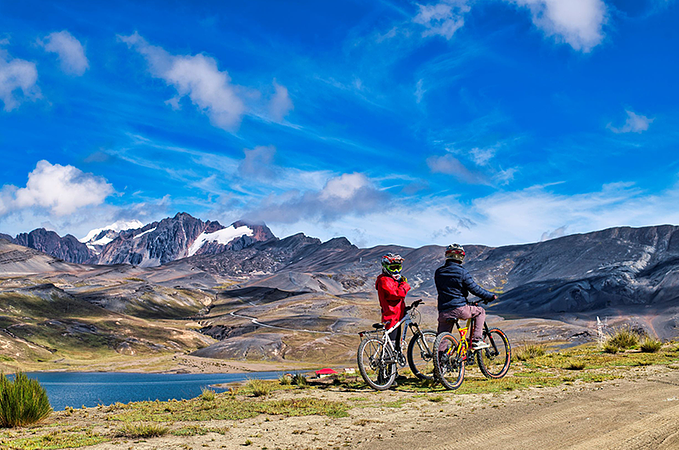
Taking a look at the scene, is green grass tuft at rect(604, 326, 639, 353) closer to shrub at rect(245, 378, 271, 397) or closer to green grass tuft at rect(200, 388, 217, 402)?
shrub at rect(245, 378, 271, 397)

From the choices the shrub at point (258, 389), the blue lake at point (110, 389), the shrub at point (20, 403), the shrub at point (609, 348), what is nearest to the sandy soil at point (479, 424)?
the shrub at point (258, 389)

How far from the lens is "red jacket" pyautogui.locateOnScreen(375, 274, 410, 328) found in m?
12.2

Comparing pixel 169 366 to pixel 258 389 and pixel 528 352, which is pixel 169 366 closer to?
pixel 528 352

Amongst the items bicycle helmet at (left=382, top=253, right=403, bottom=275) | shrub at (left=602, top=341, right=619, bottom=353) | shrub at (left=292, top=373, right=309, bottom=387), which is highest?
bicycle helmet at (left=382, top=253, right=403, bottom=275)

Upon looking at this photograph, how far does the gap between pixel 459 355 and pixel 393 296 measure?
2039 mm

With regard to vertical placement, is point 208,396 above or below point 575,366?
above

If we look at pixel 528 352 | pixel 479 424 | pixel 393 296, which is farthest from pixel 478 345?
pixel 528 352

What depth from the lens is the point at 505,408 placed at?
9.52 meters

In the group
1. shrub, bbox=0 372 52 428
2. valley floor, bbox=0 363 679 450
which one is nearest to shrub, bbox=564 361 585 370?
valley floor, bbox=0 363 679 450

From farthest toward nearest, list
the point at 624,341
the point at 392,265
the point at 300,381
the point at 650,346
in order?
the point at 624,341 → the point at 650,346 → the point at 300,381 → the point at 392,265

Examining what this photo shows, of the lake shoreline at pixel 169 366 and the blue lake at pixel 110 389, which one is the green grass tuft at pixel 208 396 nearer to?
the blue lake at pixel 110 389

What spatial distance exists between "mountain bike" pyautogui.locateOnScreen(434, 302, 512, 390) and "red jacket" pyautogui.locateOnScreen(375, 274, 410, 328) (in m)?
1.17

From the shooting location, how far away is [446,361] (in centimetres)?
1166

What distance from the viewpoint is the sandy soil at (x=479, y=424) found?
7.14m
